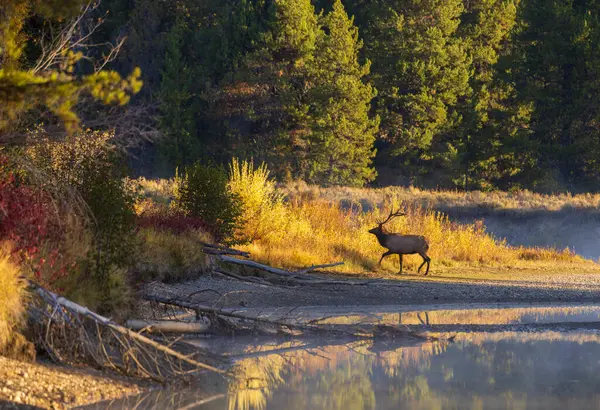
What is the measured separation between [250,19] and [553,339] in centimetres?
3929

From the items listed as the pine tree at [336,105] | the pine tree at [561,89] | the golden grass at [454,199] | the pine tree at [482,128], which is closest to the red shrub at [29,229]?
the golden grass at [454,199]

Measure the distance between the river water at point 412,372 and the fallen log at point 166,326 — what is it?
0.23 metres

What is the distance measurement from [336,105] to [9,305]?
41.8m

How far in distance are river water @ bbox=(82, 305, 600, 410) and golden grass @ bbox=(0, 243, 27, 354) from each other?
144cm

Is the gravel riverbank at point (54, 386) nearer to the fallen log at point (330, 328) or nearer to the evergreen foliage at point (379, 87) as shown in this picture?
the fallen log at point (330, 328)

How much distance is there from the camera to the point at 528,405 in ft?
36.4

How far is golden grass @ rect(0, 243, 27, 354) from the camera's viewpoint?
11.4 metres

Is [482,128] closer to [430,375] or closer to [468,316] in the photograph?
[468,316]

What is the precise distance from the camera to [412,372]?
42.6ft

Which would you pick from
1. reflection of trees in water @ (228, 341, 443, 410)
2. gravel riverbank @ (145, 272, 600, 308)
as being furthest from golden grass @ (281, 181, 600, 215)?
reflection of trees in water @ (228, 341, 443, 410)

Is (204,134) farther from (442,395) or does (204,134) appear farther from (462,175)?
(442,395)

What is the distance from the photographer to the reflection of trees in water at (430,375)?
37.2 feet

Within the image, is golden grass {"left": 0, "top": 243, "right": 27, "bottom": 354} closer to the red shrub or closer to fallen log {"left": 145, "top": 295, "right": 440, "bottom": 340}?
the red shrub

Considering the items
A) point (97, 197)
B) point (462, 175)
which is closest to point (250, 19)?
point (462, 175)
